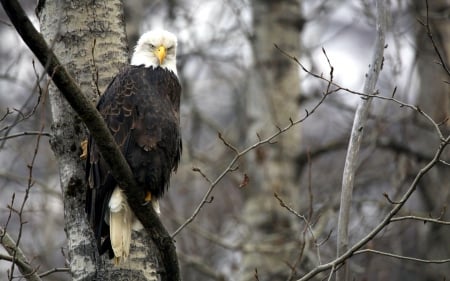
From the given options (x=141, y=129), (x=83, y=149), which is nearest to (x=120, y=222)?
(x=83, y=149)

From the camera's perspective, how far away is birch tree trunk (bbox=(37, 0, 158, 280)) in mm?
4281

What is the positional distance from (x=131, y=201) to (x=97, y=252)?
0.34m

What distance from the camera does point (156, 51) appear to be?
516 centimetres

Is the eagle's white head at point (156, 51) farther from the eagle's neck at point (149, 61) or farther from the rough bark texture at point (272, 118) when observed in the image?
the rough bark texture at point (272, 118)

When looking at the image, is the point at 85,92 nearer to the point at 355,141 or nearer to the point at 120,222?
the point at 120,222

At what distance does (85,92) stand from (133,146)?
1.20ft

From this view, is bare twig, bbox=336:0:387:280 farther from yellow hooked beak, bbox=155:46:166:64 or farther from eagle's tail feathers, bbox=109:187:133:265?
yellow hooked beak, bbox=155:46:166:64

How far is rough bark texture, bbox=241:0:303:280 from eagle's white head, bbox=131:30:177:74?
2.94 metres

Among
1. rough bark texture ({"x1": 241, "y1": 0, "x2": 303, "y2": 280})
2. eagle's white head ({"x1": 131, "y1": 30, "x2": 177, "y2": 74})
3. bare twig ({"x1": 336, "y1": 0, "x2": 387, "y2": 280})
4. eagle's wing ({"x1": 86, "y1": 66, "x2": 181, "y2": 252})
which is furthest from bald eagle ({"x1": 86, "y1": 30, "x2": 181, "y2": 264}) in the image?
rough bark texture ({"x1": 241, "y1": 0, "x2": 303, "y2": 280})

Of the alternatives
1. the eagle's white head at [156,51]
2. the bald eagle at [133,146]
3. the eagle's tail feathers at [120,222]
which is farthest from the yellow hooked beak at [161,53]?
the eagle's tail feathers at [120,222]

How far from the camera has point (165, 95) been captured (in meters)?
4.84

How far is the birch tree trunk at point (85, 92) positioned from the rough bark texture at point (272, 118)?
3698mm

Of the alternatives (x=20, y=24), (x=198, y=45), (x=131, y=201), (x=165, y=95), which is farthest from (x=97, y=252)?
(x=198, y=45)

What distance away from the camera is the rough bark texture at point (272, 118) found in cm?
831
